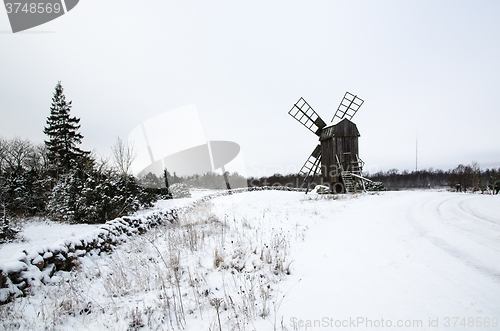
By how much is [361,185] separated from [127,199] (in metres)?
16.8

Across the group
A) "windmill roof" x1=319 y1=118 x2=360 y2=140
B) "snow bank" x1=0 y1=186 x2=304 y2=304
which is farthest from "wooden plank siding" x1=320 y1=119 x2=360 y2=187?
"snow bank" x1=0 y1=186 x2=304 y2=304

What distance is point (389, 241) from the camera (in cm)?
482

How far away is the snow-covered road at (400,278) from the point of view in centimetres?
232

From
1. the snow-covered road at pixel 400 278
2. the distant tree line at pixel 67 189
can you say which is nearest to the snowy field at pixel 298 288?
the snow-covered road at pixel 400 278

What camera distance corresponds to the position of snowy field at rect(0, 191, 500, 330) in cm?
241

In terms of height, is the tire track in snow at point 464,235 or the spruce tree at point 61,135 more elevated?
the spruce tree at point 61,135

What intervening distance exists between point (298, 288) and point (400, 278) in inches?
61.2

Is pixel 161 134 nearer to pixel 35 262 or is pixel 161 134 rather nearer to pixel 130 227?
pixel 130 227

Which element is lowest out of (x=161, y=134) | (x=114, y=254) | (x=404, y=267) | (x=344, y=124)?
(x=114, y=254)

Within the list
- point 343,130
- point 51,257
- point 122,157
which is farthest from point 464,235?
point 122,157

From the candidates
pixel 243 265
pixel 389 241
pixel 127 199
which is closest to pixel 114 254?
pixel 243 265

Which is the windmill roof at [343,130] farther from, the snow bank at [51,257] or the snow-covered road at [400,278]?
the snow bank at [51,257]

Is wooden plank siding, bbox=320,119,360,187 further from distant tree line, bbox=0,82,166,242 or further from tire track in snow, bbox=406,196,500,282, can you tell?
distant tree line, bbox=0,82,166,242

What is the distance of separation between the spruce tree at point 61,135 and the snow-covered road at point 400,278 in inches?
1129
